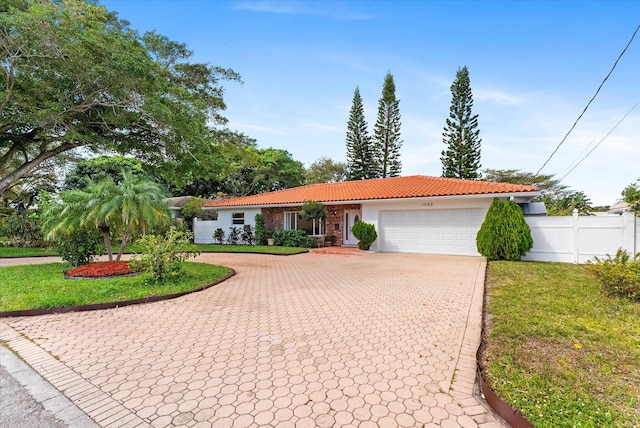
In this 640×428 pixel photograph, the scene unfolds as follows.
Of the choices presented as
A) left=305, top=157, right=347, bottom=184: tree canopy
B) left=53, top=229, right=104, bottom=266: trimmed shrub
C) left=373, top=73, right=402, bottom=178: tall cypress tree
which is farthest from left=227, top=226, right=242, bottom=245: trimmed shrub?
left=305, top=157, right=347, bottom=184: tree canopy

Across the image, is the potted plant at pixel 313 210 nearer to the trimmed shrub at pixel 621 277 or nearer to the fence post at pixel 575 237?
the fence post at pixel 575 237

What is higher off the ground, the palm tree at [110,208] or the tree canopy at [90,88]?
the tree canopy at [90,88]

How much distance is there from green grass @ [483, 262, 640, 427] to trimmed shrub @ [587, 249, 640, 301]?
239 millimetres

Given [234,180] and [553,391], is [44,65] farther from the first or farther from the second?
[234,180]

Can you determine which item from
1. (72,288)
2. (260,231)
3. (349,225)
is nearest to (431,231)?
(349,225)

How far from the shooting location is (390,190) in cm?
1592

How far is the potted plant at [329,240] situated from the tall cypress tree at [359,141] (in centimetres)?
1359

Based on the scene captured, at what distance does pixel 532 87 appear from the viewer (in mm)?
12375

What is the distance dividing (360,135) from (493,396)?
93.5 feet

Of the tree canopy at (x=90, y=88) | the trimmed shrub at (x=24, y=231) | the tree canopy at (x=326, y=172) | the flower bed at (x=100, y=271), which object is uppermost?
the tree canopy at (x=326, y=172)

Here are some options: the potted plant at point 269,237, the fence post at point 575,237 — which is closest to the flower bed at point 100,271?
the potted plant at point 269,237

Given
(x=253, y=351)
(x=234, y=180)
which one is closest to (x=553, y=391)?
(x=253, y=351)

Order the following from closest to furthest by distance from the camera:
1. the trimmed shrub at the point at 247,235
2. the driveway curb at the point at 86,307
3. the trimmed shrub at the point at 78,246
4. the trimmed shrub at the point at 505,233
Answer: the driveway curb at the point at 86,307
the trimmed shrub at the point at 78,246
the trimmed shrub at the point at 505,233
the trimmed shrub at the point at 247,235

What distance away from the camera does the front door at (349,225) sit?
17.1 m
